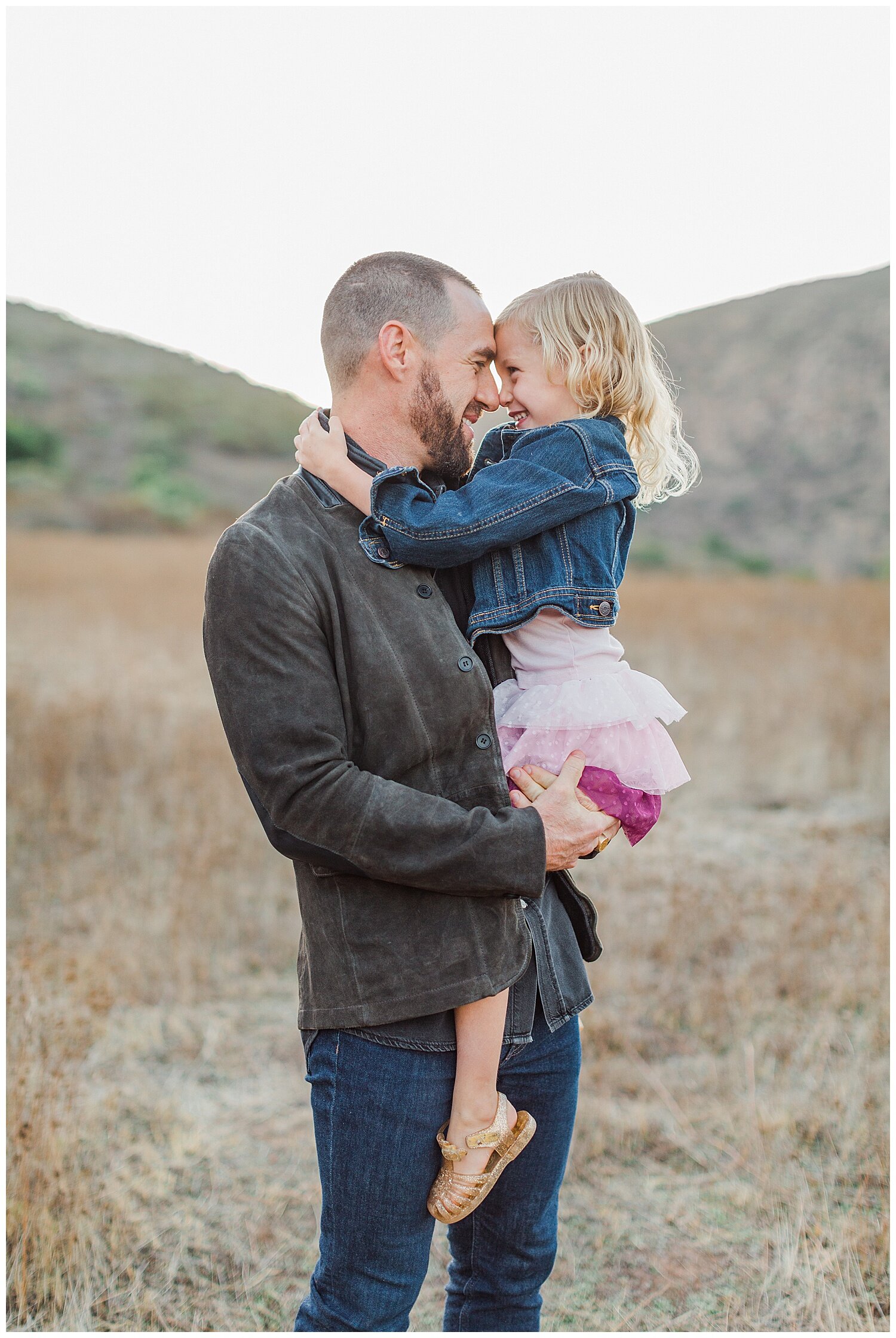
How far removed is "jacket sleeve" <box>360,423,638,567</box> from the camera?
1.80m

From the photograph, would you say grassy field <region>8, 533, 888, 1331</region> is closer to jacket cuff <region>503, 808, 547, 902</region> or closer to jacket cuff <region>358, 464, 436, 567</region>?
jacket cuff <region>503, 808, 547, 902</region>

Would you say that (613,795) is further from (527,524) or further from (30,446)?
(30,446)

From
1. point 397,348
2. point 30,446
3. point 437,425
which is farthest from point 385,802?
point 30,446

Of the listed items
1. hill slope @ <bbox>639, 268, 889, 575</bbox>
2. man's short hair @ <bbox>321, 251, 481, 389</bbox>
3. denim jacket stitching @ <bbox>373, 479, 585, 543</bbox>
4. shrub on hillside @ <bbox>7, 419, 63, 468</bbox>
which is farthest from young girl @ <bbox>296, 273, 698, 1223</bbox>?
hill slope @ <bbox>639, 268, 889, 575</bbox>

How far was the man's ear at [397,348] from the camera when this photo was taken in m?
1.90

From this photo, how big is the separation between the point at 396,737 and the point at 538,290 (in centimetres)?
105

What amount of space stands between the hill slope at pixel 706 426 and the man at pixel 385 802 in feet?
101

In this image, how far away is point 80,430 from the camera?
4156cm

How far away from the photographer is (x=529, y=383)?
2.14 metres

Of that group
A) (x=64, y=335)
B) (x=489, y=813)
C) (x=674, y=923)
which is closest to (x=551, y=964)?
(x=489, y=813)

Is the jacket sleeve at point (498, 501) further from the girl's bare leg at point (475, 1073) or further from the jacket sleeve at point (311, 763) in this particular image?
the girl's bare leg at point (475, 1073)

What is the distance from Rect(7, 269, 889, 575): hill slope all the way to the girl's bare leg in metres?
31.1

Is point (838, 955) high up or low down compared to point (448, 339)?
down

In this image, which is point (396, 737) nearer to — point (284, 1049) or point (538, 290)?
point (538, 290)
